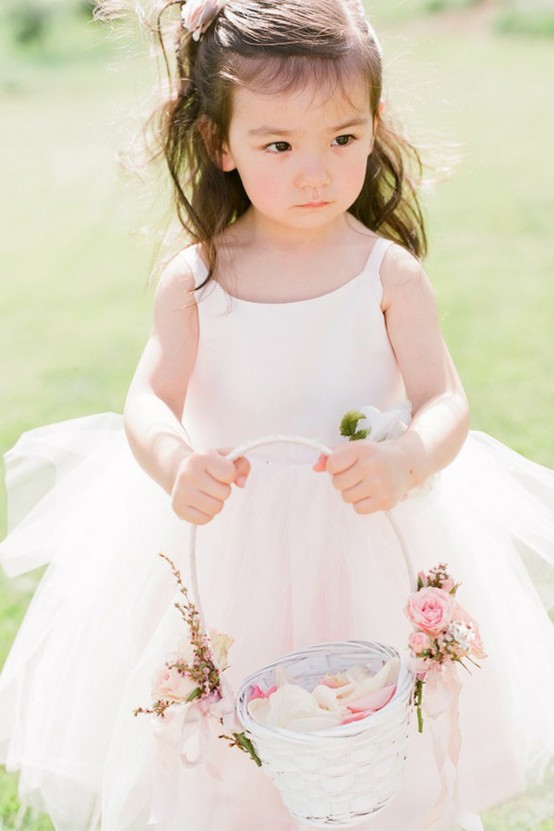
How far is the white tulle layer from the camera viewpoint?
7.28 feet

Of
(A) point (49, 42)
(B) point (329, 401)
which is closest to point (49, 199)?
(A) point (49, 42)

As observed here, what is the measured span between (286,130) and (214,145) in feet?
0.86

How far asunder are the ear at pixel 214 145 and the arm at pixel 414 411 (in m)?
0.35

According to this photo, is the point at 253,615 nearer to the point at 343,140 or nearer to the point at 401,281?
the point at 401,281

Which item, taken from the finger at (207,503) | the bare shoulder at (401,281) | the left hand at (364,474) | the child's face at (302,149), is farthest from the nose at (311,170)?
the finger at (207,503)

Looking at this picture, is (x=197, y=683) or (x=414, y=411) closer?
(x=197, y=683)

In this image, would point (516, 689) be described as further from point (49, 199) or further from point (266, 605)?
point (49, 199)

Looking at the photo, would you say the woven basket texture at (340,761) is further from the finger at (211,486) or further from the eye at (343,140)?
the eye at (343,140)

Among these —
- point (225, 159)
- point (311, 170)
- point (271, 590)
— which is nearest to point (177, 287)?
point (225, 159)

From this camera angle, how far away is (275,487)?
2229 millimetres

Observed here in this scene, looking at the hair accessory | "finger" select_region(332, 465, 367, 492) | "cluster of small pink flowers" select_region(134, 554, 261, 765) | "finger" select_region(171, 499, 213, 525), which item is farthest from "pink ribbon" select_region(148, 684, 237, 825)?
the hair accessory

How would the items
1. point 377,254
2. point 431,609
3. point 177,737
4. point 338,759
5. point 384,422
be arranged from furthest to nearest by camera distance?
1. point 377,254
2. point 384,422
3. point 177,737
4. point 431,609
5. point 338,759

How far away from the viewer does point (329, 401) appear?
2295 millimetres

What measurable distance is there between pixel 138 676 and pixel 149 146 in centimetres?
108
